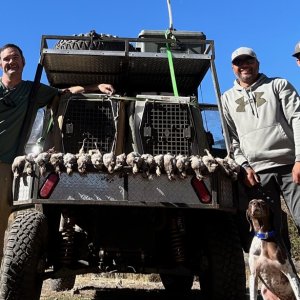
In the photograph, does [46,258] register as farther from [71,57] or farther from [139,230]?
[71,57]

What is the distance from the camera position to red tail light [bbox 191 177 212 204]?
4258 millimetres

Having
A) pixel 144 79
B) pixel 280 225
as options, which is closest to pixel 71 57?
pixel 144 79

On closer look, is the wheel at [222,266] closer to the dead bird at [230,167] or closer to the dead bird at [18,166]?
the dead bird at [230,167]

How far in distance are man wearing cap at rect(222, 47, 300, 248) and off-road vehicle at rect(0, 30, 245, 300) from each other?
26 cm

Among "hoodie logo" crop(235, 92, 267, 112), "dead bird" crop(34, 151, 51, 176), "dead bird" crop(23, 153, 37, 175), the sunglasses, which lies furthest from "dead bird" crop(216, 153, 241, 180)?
"dead bird" crop(23, 153, 37, 175)

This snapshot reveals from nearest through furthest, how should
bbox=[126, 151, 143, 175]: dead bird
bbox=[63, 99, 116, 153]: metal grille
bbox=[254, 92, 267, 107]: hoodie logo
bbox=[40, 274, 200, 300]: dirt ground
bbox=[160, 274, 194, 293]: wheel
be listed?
1. bbox=[126, 151, 143, 175]: dead bird
2. bbox=[254, 92, 267, 107]: hoodie logo
3. bbox=[63, 99, 116, 153]: metal grille
4. bbox=[40, 274, 200, 300]: dirt ground
5. bbox=[160, 274, 194, 293]: wheel

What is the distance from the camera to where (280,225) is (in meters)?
4.60

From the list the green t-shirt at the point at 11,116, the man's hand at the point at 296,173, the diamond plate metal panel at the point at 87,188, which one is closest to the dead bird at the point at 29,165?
the diamond plate metal panel at the point at 87,188

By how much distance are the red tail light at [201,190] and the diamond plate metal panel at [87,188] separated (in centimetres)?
60

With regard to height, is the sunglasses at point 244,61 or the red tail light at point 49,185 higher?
the sunglasses at point 244,61

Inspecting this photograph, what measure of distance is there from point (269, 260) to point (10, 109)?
260cm

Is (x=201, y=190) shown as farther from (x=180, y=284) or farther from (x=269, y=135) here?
(x=180, y=284)

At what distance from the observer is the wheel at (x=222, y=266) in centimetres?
452

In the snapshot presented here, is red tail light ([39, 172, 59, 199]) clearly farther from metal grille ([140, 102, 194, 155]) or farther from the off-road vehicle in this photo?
metal grille ([140, 102, 194, 155])
